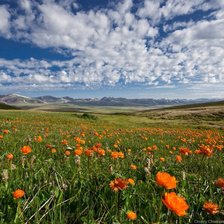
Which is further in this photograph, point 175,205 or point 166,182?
point 166,182

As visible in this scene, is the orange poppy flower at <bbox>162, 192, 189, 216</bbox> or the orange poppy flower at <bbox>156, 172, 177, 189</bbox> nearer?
the orange poppy flower at <bbox>162, 192, 189, 216</bbox>

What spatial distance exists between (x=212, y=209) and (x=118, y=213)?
88cm

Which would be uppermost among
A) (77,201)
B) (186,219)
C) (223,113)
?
(77,201)

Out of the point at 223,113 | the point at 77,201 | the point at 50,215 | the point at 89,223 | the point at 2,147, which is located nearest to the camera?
the point at 89,223

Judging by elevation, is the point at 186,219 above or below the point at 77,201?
below

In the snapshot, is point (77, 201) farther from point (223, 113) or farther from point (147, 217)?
point (223, 113)

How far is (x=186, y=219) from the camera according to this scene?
95.9 inches

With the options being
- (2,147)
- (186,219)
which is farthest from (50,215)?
(2,147)

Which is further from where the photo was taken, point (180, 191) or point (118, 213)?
point (180, 191)

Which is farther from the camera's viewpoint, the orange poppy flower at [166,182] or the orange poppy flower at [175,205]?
the orange poppy flower at [166,182]

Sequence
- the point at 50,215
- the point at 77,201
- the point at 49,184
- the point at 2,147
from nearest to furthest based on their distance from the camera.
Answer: the point at 50,215, the point at 77,201, the point at 49,184, the point at 2,147

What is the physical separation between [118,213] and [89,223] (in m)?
0.35

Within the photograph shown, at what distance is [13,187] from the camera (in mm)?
2959

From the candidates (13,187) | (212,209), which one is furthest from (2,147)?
(212,209)
